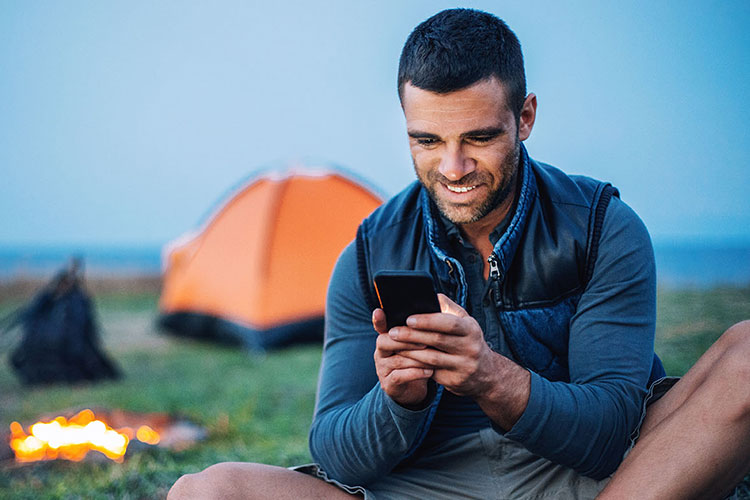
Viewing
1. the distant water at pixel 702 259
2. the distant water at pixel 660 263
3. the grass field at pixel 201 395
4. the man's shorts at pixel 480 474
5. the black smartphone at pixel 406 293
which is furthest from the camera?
the distant water at pixel 702 259

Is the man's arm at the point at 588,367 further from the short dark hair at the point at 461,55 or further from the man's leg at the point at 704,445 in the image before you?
the short dark hair at the point at 461,55

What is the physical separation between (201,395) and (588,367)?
406cm

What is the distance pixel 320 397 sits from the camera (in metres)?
2.04

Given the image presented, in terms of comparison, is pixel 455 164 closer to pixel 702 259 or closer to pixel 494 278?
pixel 494 278

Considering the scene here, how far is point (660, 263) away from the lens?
23984 mm

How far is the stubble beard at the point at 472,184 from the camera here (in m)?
1.96

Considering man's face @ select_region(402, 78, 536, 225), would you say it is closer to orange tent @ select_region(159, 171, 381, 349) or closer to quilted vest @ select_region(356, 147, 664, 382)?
quilted vest @ select_region(356, 147, 664, 382)

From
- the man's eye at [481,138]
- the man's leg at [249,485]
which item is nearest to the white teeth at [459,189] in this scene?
the man's eye at [481,138]

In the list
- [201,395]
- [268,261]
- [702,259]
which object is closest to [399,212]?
[201,395]

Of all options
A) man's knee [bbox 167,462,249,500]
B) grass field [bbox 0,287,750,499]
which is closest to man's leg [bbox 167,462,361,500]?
man's knee [bbox 167,462,249,500]

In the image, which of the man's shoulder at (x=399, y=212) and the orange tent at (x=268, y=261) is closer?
the man's shoulder at (x=399, y=212)

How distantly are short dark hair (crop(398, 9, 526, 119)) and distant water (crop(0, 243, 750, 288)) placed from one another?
24.5 feet

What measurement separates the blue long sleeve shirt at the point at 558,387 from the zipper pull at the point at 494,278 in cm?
6

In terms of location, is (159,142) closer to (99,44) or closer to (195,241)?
(99,44)
